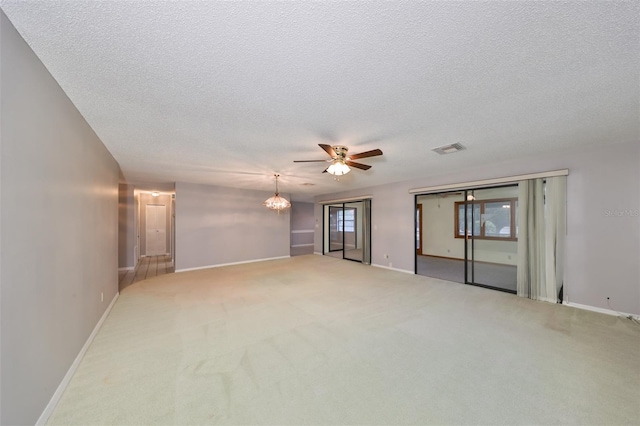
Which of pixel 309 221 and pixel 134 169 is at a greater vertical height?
pixel 134 169

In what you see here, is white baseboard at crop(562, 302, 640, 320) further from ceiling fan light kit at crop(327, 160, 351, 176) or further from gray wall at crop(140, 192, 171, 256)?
gray wall at crop(140, 192, 171, 256)

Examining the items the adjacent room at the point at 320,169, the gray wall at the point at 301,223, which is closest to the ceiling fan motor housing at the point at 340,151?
the adjacent room at the point at 320,169

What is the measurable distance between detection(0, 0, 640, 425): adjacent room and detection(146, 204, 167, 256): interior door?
4.93 meters

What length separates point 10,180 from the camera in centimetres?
130

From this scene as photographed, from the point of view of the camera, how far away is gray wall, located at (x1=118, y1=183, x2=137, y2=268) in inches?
250

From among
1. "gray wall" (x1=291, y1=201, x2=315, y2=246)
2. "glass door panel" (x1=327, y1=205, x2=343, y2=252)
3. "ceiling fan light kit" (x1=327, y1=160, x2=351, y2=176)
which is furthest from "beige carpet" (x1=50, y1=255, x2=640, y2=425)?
"gray wall" (x1=291, y1=201, x2=315, y2=246)

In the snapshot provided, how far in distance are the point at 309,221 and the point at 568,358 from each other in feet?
32.5

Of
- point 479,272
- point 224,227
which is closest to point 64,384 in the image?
point 224,227

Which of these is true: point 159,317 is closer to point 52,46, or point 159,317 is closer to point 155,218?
point 52,46

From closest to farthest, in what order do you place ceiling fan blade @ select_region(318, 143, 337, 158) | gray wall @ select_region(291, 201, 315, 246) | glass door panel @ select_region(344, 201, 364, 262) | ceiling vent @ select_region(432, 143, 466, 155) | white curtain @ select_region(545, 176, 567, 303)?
ceiling fan blade @ select_region(318, 143, 337, 158), ceiling vent @ select_region(432, 143, 466, 155), white curtain @ select_region(545, 176, 567, 303), glass door panel @ select_region(344, 201, 364, 262), gray wall @ select_region(291, 201, 315, 246)

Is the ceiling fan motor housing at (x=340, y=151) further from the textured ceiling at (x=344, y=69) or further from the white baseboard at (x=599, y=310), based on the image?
the white baseboard at (x=599, y=310)

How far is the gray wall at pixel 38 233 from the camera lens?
4.16 ft

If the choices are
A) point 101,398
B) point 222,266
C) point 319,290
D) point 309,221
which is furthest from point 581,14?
point 309,221

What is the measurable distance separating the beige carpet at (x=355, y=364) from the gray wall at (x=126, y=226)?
3432 millimetres
